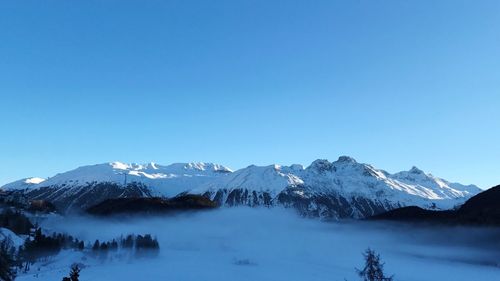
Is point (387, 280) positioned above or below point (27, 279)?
above

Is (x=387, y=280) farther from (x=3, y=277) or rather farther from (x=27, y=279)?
(x=27, y=279)

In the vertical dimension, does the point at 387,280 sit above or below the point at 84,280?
above

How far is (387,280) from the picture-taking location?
101375 mm

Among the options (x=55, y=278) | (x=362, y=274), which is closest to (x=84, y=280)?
(x=55, y=278)

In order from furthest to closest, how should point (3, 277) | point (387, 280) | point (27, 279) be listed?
point (27, 279) < point (387, 280) < point (3, 277)

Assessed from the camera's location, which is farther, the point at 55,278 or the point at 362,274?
the point at 55,278

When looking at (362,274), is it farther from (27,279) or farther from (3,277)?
(27,279)

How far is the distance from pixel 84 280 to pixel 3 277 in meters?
142

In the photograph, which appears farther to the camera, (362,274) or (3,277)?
(362,274)

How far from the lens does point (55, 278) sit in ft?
654

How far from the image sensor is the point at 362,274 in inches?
4028

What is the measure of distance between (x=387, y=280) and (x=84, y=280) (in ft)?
453

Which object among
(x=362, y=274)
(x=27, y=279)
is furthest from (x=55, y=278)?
(x=362, y=274)

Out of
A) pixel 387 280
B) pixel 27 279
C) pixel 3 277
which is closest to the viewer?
pixel 3 277
